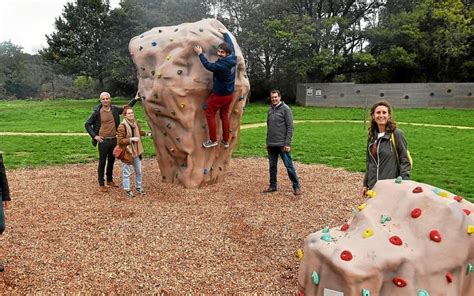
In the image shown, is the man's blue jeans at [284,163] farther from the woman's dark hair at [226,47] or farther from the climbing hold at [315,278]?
the climbing hold at [315,278]

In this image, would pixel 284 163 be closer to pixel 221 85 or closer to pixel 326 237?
pixel 221 85

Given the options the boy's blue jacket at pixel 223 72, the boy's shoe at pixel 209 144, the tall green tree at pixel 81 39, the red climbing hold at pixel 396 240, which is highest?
the tall green tree at pixel 81 39

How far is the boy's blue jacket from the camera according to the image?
7113 mm

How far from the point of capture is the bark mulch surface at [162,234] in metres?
4.44

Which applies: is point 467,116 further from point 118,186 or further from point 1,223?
point 1,223

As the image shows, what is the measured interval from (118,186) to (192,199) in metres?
1.79

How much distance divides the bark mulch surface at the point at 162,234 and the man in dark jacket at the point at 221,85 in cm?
120

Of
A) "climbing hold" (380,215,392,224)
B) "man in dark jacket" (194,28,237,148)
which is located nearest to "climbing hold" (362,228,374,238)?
"climbing hold" (380,215,392,224)

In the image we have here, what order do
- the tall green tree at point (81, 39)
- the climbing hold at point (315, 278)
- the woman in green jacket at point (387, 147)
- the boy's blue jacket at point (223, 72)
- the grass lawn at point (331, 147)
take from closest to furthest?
the climbing hold at point (315, 278)
the woman in green jacket at point (387, 147)
the boy's blue jacket at point (223, 72)
the grass lawn at point (331, 147)
the tall green tree at point (81, 39)

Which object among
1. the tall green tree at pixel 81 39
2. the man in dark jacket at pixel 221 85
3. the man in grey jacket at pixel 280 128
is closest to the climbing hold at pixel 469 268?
the man in grey jacket at pixel 280 128

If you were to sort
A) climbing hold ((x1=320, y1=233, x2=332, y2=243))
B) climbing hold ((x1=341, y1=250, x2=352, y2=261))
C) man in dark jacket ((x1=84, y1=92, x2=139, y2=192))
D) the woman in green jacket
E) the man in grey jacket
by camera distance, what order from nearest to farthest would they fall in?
1. climbing hold ((x1=341, y1=250, x2=352, y2=261))
2. climbing hold ((x1=320, y1=233, x2=332, y2=243))
3. the woman in green jacket
4. the man in grey jacket
5. man in dark jacket ((x1=84, y1=92, x2=139, y2=192))

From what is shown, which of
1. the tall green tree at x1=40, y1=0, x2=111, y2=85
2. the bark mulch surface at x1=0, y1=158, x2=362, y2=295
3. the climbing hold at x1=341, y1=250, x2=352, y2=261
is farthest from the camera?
the tall green tree at x1=40, y1=0, x2=111, y2=85

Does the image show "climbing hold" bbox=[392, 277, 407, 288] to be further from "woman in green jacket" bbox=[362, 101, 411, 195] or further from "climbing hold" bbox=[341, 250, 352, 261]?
"woman in green jacket" bbox=[362, 101, 411, 195]

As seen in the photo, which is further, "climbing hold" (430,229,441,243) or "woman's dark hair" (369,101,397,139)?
"woman's dark hair" (369,101,397,139)
